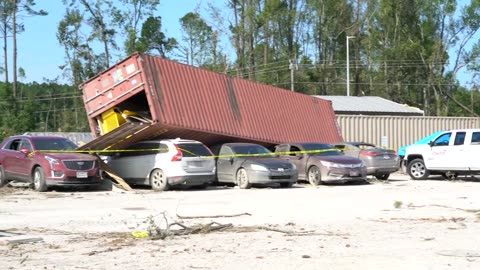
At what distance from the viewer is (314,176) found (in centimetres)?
2212

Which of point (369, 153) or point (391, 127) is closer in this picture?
point (369, 153)

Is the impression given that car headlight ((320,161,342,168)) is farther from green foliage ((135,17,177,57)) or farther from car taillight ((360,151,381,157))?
green foliage ((135,17,177,57))

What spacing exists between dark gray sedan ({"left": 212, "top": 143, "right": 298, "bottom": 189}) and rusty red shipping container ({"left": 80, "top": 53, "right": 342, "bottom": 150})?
1754 mm

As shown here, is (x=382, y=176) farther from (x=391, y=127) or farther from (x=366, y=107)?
(x=366, y=107)

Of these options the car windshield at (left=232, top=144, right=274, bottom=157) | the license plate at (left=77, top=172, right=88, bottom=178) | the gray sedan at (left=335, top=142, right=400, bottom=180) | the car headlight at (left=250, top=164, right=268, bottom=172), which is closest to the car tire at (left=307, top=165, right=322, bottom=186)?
the car windshield at (left=232, top=144, right=274, bottom=157)

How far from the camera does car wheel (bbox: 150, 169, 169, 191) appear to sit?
772 inches

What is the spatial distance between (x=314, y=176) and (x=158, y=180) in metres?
5.40

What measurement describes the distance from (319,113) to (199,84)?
8.08 metres

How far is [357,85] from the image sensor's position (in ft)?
239

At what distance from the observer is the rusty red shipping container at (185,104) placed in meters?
21.2

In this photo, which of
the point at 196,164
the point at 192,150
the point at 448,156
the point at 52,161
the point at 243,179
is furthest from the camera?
the point at 448,156

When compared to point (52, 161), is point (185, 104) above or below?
above

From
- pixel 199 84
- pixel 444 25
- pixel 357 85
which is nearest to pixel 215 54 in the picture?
pixel 357 85

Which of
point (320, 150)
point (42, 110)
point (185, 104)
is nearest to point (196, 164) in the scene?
point (185, 104)
